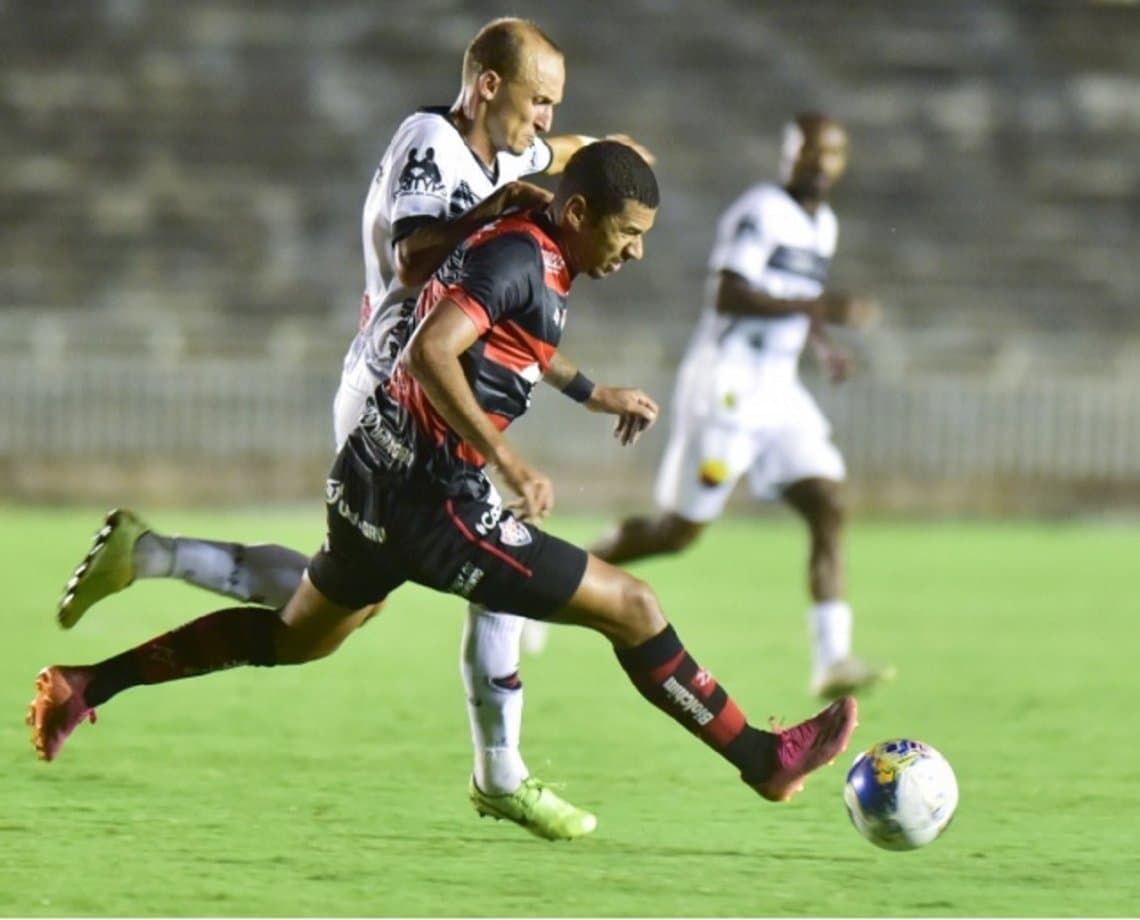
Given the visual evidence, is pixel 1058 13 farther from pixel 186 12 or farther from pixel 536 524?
pixel 536 524

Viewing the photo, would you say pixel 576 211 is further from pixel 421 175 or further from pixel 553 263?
pixel 421 175

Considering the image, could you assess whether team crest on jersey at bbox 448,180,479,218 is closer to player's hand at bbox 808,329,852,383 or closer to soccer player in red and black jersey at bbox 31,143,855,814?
soccer player in red and black jersey at bbox 31,143,855,814

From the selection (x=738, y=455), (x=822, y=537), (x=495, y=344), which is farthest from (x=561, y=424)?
(x=495, y=344)

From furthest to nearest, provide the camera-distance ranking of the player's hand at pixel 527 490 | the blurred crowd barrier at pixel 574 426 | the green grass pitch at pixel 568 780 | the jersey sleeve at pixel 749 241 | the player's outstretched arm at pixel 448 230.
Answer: the blurred crowd barrier at pixel 574 426
the jersey sleeve at pixel 749 241
the player's outstretched arm at pixel 448 230
the green grass pitch at pixel 568 780
the player's hand at pixel 527 490

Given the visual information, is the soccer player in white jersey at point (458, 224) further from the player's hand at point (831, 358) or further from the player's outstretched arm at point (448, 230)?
the player's hand at point (831, 358)

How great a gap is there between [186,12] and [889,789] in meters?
18.2

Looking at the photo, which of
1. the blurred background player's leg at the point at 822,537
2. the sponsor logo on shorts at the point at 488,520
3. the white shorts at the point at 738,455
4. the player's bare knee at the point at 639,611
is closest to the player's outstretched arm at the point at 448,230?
the sponsor logo on shorts at the point at 488,520

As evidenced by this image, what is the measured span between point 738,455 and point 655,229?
1196cm

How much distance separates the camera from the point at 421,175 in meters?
6.18

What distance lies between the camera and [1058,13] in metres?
24.1

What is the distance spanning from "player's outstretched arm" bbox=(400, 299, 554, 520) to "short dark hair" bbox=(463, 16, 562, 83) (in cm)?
106

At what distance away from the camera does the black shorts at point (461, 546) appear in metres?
5.74

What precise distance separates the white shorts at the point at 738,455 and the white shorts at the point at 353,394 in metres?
3.77

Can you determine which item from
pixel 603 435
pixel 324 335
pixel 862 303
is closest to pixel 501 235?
pixel 862 303
